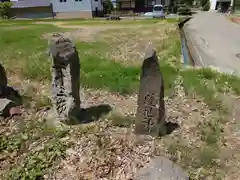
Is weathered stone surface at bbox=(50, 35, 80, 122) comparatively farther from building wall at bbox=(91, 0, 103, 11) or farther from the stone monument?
building wall at bbox=(91, 0, 103, 11)

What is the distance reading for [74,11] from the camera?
166 ft

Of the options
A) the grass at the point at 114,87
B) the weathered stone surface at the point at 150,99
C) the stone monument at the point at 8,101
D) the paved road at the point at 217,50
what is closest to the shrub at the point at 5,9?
the grass at the point at 114,87

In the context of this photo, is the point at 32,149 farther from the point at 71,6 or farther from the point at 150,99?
the point at 71,6

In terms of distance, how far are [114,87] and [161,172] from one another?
4449 millimetres

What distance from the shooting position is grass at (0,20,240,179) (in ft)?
16.1

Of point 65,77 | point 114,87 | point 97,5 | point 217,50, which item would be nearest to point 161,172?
point 65,77

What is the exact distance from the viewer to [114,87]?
8.47 m

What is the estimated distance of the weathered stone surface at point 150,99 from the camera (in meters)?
5.14

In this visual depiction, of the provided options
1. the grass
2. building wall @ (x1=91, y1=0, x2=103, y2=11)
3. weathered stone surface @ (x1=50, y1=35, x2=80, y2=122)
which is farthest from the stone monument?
building wall @ (x1=91, y1=0, x2=103, y2=11)

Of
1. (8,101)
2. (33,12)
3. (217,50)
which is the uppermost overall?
(8,101)

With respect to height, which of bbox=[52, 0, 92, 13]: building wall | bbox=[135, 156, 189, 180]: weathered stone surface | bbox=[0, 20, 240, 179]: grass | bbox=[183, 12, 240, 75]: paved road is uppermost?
bbox=[52, 0, 92, 13]: building wall

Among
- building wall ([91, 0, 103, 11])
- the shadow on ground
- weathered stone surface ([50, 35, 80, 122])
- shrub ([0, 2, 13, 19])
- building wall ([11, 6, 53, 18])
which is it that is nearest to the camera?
weathered stone surface ([50, 35, 80, 122])

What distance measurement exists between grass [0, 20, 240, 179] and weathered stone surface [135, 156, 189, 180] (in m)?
0.44

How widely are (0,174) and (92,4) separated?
1905 inches
